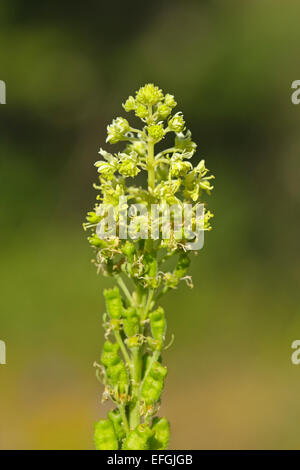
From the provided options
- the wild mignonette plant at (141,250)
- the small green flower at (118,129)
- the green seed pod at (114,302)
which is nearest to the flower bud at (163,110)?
the wild mignonette plant at (141,250)

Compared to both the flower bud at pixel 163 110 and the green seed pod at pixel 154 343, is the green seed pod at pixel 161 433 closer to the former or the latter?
the green seed pod at pixel 154 343

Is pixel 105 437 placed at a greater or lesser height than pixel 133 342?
lesser

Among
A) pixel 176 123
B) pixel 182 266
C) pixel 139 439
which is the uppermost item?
pixel 176 123

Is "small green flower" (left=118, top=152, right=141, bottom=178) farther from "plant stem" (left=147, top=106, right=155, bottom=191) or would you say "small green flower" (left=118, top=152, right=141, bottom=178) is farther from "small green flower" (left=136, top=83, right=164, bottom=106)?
"small green flower" (left=136, top=83, right=164, bottom=106)

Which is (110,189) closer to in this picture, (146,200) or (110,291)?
(146,200)

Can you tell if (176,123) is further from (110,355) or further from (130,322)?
(110,355)

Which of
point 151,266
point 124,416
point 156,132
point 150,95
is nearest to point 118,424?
point 124,416


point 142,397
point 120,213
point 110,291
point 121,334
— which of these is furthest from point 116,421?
point 120,213
